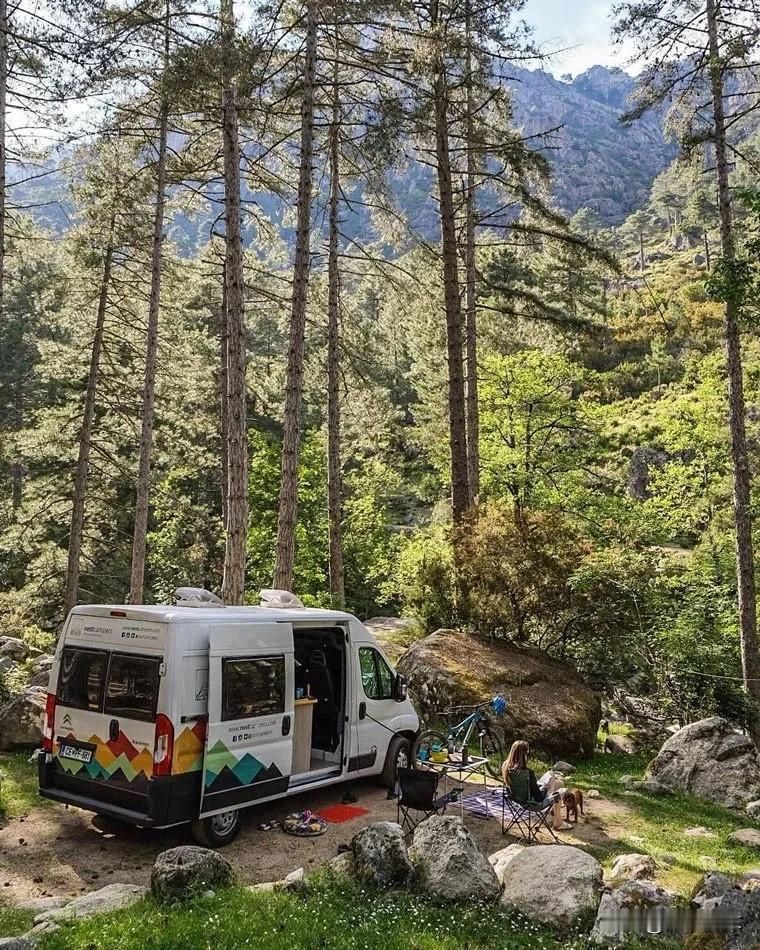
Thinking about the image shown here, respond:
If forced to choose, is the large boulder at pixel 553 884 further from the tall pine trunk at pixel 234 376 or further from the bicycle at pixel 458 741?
the tall pine trunk at pixel 234 376

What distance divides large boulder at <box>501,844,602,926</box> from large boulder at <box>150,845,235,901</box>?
230 cm

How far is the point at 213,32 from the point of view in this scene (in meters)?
10.4

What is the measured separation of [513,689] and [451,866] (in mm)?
5984

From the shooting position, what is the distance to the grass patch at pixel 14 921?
483 cm

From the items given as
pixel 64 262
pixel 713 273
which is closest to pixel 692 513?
pixel 713 273

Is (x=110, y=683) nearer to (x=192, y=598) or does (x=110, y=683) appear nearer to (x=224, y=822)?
(x=192, y=598)

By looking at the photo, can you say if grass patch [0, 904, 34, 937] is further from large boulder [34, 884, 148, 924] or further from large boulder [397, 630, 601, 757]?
large boulder [397, 630, 601, 757]

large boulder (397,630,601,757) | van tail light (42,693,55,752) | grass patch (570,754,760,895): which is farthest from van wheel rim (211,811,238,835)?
large boulder (397,630,601,757)

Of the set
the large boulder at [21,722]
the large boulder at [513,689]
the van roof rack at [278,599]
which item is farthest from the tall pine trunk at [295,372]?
the large boulder at [21,722]

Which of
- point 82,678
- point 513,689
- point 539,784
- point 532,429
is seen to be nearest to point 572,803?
point 539,784

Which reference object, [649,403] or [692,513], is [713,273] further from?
[649,403]

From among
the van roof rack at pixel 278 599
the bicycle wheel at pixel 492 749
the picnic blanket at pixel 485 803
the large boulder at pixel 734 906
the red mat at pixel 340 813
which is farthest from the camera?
the bicycle wheel at pixel 492 749

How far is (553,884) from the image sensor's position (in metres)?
5.59

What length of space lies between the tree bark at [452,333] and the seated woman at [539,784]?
21.4 ft
